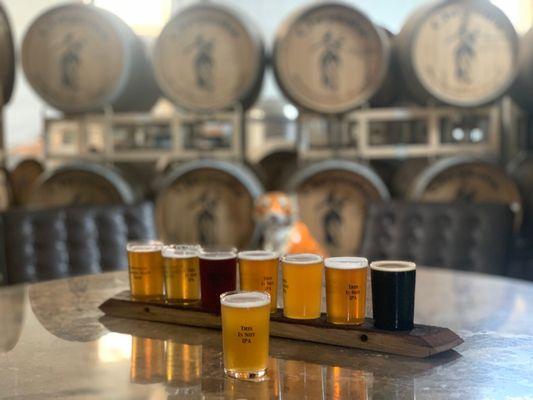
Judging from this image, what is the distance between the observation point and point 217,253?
1218 millimetres

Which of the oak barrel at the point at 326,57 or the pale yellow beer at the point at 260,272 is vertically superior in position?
the oak barrel at the point at 326,57

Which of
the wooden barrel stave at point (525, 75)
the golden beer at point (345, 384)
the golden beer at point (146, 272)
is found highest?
the wooden barrel stave at point (525, 75)

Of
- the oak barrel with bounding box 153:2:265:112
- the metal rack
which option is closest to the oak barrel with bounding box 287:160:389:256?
the metal rack

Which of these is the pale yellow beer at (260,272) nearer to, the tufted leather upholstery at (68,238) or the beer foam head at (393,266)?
the beer foam head at (393,266)

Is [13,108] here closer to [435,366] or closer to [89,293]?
[89,293]

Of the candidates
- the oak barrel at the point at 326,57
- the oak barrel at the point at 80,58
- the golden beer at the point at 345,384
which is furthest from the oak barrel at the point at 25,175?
the golden beer at the point at 345,384

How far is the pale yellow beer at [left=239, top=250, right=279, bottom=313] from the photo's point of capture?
1159 millimetres

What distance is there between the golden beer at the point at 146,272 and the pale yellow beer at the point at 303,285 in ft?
0.95

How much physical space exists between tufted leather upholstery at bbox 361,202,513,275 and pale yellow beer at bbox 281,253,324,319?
1.29 meters

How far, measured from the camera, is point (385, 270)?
3.48ft

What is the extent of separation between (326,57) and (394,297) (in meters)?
2.40

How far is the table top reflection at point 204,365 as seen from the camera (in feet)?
2.99

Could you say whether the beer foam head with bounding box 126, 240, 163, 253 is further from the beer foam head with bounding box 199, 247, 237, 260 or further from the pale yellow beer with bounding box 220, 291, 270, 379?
the pale yellow beer with bounding box 220, 291, 270, 379

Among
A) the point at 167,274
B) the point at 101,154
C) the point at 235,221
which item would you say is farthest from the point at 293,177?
the point at 167,274
